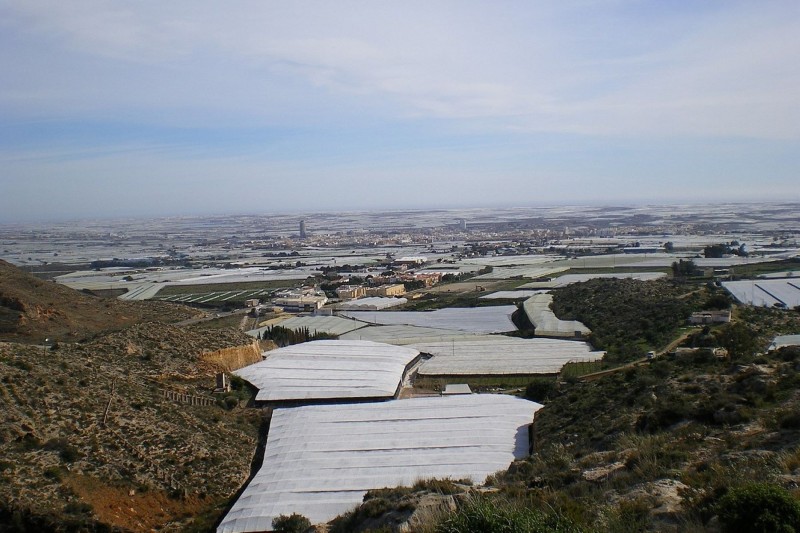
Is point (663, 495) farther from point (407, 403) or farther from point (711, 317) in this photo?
point (711, 317)

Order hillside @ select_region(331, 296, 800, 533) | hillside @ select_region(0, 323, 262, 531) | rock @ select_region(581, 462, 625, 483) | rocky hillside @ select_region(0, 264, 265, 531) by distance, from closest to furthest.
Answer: hillside @ select_region(331, 296, 800, 533) → rock @ select_region(581, 462, 625, 483) → rocky hillside @ select_region(0, 264, 265, 531) → hillside @ select_region(0, 323, 262, 531)

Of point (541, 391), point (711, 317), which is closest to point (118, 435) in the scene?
point (541, 391)

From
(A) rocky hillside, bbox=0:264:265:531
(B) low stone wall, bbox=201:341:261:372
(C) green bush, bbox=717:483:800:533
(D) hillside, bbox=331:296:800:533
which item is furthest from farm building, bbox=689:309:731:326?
(C) green bush, bbox=717:483:800:533

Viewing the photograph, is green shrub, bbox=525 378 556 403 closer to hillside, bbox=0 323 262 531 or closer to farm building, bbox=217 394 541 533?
farm building, bbox=217 394 541 533

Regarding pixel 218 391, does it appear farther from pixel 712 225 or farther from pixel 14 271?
pixel 712 225

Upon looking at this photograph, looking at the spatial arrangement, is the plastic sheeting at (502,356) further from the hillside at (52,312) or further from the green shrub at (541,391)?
the hillside at (52,312)

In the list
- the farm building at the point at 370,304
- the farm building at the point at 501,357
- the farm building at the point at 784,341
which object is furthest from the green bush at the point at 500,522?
the farm building at the point at 370,304
